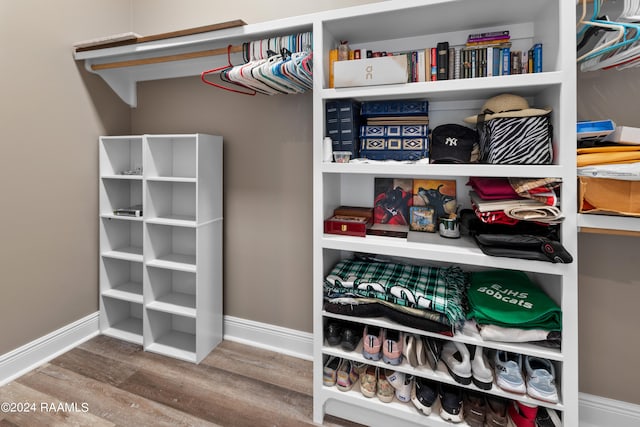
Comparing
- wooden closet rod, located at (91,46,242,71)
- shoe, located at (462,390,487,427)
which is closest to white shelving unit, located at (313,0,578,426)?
shoe, located at (462,390,487,427)

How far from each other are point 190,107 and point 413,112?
156 centimetres

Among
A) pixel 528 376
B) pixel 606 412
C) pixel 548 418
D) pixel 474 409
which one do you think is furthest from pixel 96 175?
pixel 606 412

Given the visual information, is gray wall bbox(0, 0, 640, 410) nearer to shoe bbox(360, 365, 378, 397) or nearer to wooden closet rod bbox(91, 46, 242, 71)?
wooden closet rod bbox(91, 46, 242, 71)

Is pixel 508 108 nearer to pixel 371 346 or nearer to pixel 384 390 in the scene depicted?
pixel 371 346

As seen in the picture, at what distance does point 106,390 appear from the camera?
1754mm

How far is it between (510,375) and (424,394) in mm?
367

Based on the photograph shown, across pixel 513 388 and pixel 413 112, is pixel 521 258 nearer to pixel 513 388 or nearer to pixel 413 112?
pixel 513 388

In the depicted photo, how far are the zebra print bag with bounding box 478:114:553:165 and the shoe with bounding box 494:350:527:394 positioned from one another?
807mm

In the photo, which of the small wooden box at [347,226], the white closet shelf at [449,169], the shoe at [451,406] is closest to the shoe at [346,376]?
the shoe at [451,406]

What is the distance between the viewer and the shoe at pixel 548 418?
126cm

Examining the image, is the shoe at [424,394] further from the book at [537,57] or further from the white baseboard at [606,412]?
the book at [537,57]

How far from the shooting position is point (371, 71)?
135 centimetres

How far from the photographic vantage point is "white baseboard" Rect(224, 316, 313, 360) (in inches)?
81.4

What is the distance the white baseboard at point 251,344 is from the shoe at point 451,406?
2.22 ft
